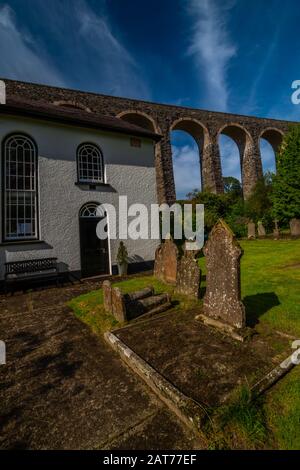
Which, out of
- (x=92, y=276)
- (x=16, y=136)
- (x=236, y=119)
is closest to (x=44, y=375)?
(x=92, y=276)

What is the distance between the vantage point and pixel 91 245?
981 cm

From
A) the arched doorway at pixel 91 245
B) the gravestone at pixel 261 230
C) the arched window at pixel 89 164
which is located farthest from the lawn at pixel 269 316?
the gravestone at pixel 261 230

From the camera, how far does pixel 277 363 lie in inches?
120

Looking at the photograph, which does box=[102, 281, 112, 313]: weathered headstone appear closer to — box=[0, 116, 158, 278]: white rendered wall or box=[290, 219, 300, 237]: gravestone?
box=[0, 116, 158, 278]: white rendered wall

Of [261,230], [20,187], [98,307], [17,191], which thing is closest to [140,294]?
[98,307]

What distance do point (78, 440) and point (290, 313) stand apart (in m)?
4.19

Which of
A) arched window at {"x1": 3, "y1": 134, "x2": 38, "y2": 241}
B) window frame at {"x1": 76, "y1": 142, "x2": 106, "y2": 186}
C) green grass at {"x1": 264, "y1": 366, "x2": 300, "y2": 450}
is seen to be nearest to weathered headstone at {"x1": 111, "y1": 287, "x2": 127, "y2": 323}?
green grass at {"x1": 264, "y1": 366, "x2": 300, "y2": 450}

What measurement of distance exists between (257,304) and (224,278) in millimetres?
1525

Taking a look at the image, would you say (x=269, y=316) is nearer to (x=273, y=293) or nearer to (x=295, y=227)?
(x=273, y=293)

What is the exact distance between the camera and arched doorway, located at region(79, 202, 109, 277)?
9.63 meters

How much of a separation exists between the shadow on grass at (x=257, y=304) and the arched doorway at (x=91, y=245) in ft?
20.4

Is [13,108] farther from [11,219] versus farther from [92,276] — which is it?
[92,276]

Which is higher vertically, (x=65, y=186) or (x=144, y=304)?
(x=65, y=186)

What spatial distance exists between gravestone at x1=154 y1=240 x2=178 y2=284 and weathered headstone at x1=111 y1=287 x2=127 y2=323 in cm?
276
